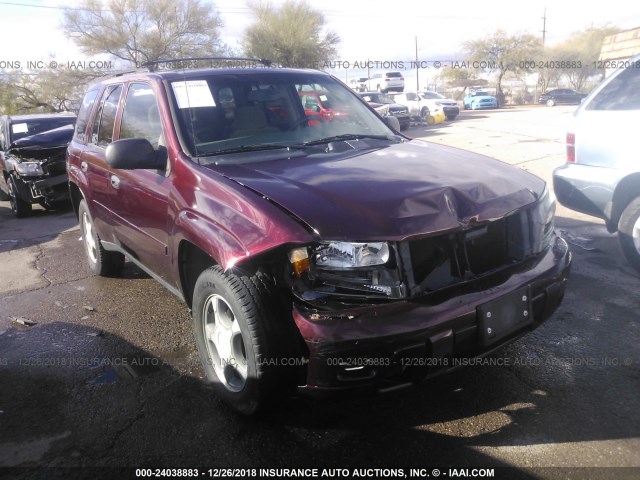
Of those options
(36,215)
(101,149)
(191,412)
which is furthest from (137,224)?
(36,215)

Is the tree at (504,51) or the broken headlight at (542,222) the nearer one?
the broken headlight at (542,222)

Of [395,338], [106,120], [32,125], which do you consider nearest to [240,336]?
[395,338]

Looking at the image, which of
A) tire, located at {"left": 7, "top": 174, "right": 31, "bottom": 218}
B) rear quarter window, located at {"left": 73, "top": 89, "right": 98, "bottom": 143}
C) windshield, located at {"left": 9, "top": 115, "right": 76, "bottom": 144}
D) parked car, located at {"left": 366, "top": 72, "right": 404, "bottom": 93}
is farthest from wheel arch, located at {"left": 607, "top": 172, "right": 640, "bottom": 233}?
parked car, located at {"left": 366, "top": 72, "right": 404, "bottom": 93}

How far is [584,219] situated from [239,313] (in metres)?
5.36

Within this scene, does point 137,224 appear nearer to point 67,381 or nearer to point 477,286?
point 67,381

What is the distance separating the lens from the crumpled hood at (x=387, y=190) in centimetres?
235

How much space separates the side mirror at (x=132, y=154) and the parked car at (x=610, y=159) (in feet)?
11.8

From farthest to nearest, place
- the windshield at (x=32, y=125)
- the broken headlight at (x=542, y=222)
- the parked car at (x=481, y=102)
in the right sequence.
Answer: the parked car at (x=481, y=102)
the windshield at (x=32, y=125)
the broken headlight at (x=542, y=222)

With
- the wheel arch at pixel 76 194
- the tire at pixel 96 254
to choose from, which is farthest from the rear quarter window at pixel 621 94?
the wheel arch at pixel 76 194

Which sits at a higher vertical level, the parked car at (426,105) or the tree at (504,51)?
the tree at (504,51)

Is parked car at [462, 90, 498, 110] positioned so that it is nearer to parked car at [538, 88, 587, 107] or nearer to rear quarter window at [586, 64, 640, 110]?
parked car at [538, 88, 587, 107]

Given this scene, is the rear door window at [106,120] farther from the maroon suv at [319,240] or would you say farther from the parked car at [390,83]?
the parked car at [390,83]

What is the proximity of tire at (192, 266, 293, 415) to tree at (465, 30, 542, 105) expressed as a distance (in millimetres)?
51377

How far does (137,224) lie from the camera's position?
12.0 feet
